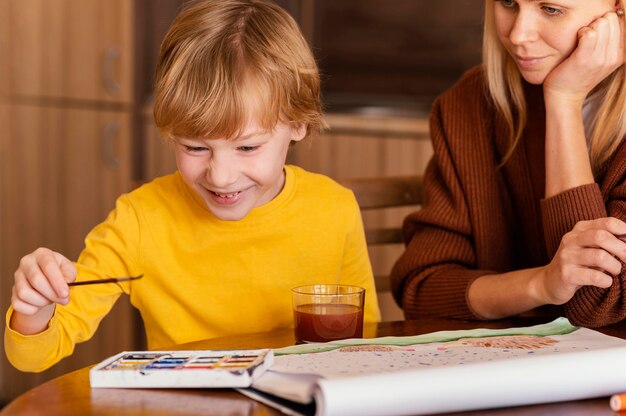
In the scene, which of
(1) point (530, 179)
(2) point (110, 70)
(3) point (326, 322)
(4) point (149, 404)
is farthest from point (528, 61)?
(2) point (110, 70)

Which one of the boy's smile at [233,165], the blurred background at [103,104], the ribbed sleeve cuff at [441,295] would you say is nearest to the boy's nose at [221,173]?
the boy's smile at [233,165]

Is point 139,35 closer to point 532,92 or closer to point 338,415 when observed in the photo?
point 532,92

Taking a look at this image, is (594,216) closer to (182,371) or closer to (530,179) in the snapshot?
(530,179)

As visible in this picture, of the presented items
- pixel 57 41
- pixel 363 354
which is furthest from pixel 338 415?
pixel 57 41

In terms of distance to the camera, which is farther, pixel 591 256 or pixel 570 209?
pixel 570 209

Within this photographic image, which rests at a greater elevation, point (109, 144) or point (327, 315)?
point (109, 144)

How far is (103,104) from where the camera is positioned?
344cm

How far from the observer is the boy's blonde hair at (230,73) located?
4.40ft

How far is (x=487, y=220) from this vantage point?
169cm

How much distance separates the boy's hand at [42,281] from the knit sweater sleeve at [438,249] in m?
0.64

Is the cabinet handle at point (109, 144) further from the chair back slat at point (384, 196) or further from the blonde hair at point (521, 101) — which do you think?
the blonde hair at point (521, 101)

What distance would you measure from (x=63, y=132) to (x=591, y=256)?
8.29ft

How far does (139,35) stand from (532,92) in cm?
204

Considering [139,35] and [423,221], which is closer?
[423,221]
